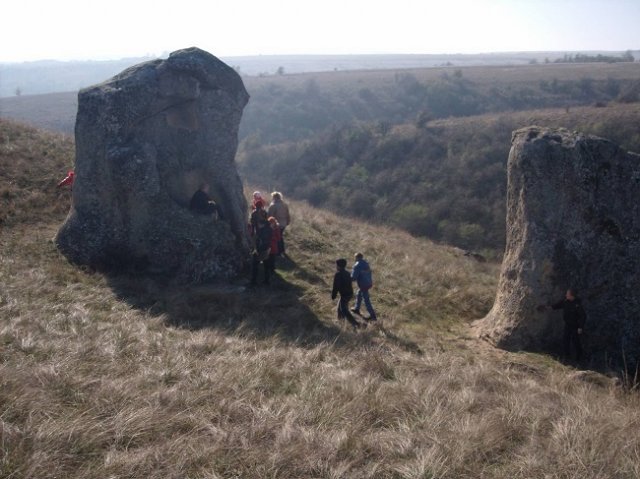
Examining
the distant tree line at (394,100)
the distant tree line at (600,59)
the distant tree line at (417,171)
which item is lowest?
the distant tree line at (417,171)

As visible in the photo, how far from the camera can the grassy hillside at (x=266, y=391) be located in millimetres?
4820

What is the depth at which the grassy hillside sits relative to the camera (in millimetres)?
4820

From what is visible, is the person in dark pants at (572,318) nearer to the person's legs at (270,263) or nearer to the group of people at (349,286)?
the group of people at (349,286)

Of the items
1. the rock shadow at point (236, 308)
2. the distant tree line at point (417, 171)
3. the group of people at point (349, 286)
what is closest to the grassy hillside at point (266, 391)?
the rock shadow at point (236, 308)

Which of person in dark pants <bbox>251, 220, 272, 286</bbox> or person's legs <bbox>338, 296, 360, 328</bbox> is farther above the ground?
person in dark pants <bbox>251, 220, 272, 286</bbox>

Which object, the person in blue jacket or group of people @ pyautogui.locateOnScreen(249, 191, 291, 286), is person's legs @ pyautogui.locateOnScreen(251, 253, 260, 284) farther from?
the person in blue jacket

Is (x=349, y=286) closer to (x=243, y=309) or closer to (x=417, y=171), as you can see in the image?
(x=243, y=309)

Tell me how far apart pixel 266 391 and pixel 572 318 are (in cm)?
563

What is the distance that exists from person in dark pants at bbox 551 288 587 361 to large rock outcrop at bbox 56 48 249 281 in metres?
6.85

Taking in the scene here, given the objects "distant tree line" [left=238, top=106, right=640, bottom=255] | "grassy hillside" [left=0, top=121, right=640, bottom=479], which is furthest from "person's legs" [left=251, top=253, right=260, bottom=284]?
"distant tree line" [left=238, top=106, right=640, bottom=255]

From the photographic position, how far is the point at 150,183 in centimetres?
1191

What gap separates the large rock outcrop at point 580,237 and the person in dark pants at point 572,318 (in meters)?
0.29

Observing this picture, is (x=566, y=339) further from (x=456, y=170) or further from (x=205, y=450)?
(x=456, y=170)

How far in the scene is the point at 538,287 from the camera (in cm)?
973
